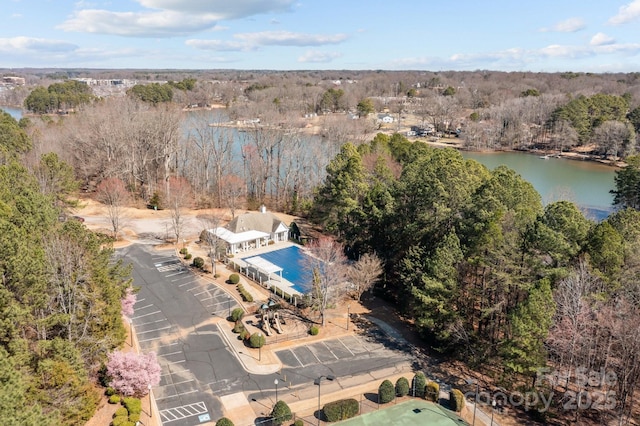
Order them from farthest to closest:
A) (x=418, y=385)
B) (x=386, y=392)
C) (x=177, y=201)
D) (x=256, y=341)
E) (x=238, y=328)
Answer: (x=177, y=201)
(x=238, y=328)
(x=256, y=341)
(x=418, y=385)
(x=386, y=392)

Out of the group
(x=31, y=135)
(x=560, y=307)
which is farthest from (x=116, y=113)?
(x=560, y=307)

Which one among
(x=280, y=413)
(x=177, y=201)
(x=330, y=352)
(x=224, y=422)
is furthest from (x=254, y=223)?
(x=224, y=422)

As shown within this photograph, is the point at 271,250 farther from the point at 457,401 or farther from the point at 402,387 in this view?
the point at 457,401

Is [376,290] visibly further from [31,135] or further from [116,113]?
[31,135]

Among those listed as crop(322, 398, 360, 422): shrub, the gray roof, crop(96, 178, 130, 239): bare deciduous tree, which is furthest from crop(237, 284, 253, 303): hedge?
crop(96, 178, 130, 239): bare deciduous tree

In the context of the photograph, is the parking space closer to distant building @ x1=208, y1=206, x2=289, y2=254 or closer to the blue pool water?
the blue pool water
